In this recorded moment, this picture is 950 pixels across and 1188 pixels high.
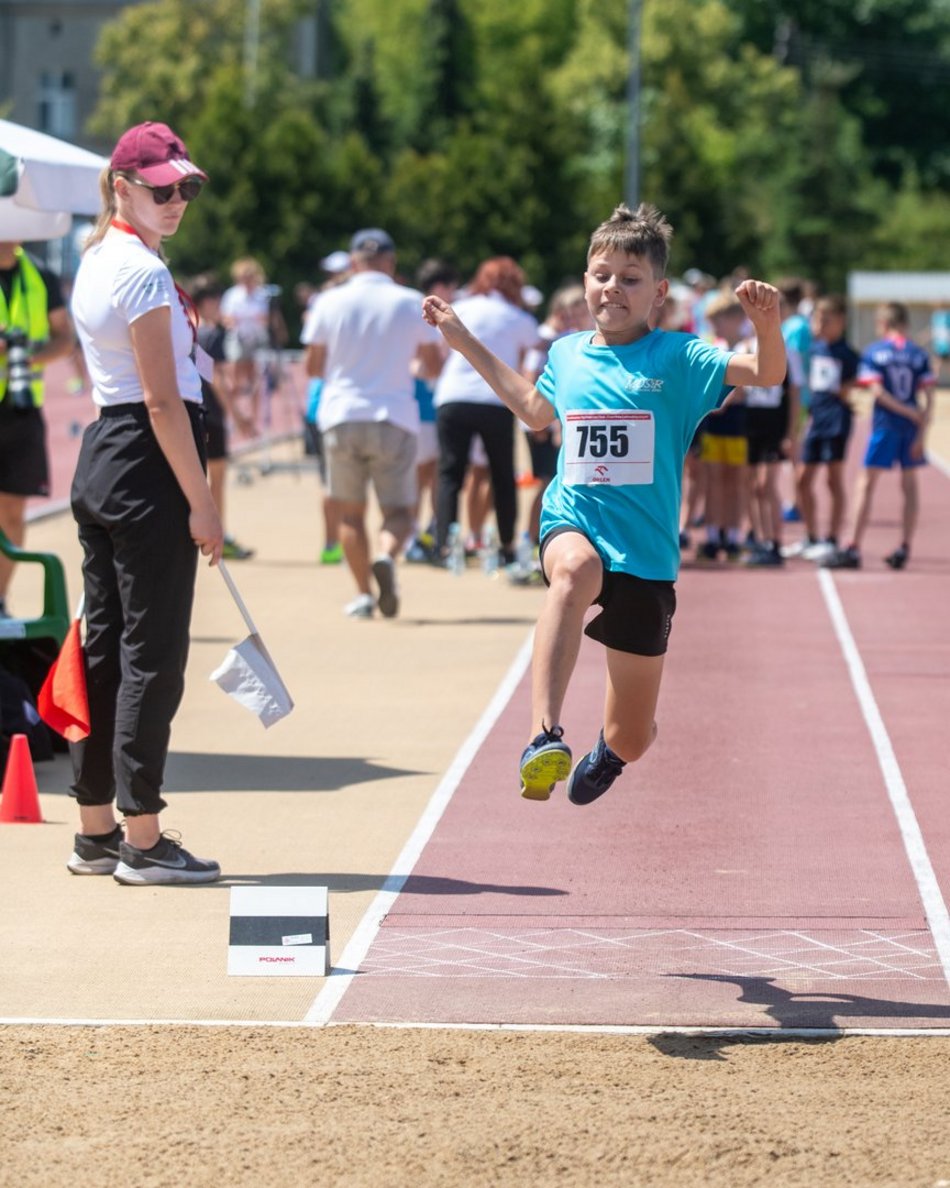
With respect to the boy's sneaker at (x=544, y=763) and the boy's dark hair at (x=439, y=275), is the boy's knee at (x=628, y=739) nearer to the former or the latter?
the boy's sneaker at (x=544, y=763)

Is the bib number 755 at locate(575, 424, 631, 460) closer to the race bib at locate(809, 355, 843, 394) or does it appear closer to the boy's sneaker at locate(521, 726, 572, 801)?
the boy's sneaker at locate(521, 726, 572, 801)

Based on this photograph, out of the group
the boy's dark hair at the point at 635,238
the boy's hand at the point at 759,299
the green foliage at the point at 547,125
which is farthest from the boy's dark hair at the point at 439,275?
the green foliage at the point at 547,125

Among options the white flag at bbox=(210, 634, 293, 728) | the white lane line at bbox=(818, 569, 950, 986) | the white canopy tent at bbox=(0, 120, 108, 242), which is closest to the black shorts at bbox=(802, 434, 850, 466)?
the white lane line at bbox=(818, 569, 950, 986)

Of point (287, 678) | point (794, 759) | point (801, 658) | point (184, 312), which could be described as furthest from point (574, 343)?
point (801, 658)

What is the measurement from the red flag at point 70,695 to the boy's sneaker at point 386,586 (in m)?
5.87

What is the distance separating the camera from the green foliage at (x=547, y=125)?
200 feet

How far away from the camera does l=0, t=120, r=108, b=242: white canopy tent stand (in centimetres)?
882

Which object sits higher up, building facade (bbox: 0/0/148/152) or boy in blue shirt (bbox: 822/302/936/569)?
building facade (bbox: 0/0/148/152)

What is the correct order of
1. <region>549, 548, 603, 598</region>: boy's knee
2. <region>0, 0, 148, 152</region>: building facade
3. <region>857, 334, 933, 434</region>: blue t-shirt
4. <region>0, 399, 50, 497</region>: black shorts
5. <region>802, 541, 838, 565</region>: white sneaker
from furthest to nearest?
<region>0, 0, 148, 152</region>: building facade
<region>802, 541, 838, 565</region>: white sneaker
<region>857, 334, 933, 434</region>: blue t-shirt
<region>0, 399, 50, 497</region>: black shorts
<region>549, 548, 603, 598</region>: boy's knee

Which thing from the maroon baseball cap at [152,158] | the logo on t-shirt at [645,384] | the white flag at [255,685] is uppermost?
the maroon baseball cap at [152,158]

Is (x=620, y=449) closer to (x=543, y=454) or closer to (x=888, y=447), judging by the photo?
(x=543, y=454)

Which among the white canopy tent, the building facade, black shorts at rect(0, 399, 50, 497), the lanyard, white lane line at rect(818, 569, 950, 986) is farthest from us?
the building facade

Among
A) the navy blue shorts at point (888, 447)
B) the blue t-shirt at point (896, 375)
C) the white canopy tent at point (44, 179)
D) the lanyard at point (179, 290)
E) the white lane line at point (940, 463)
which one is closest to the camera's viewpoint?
the lanyard at point (179, 290)

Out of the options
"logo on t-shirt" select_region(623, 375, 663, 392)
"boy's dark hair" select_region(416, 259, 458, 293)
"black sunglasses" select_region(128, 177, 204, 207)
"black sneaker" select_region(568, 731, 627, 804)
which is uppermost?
"black sunglasses" select_region(128, 177, 204, 207)
